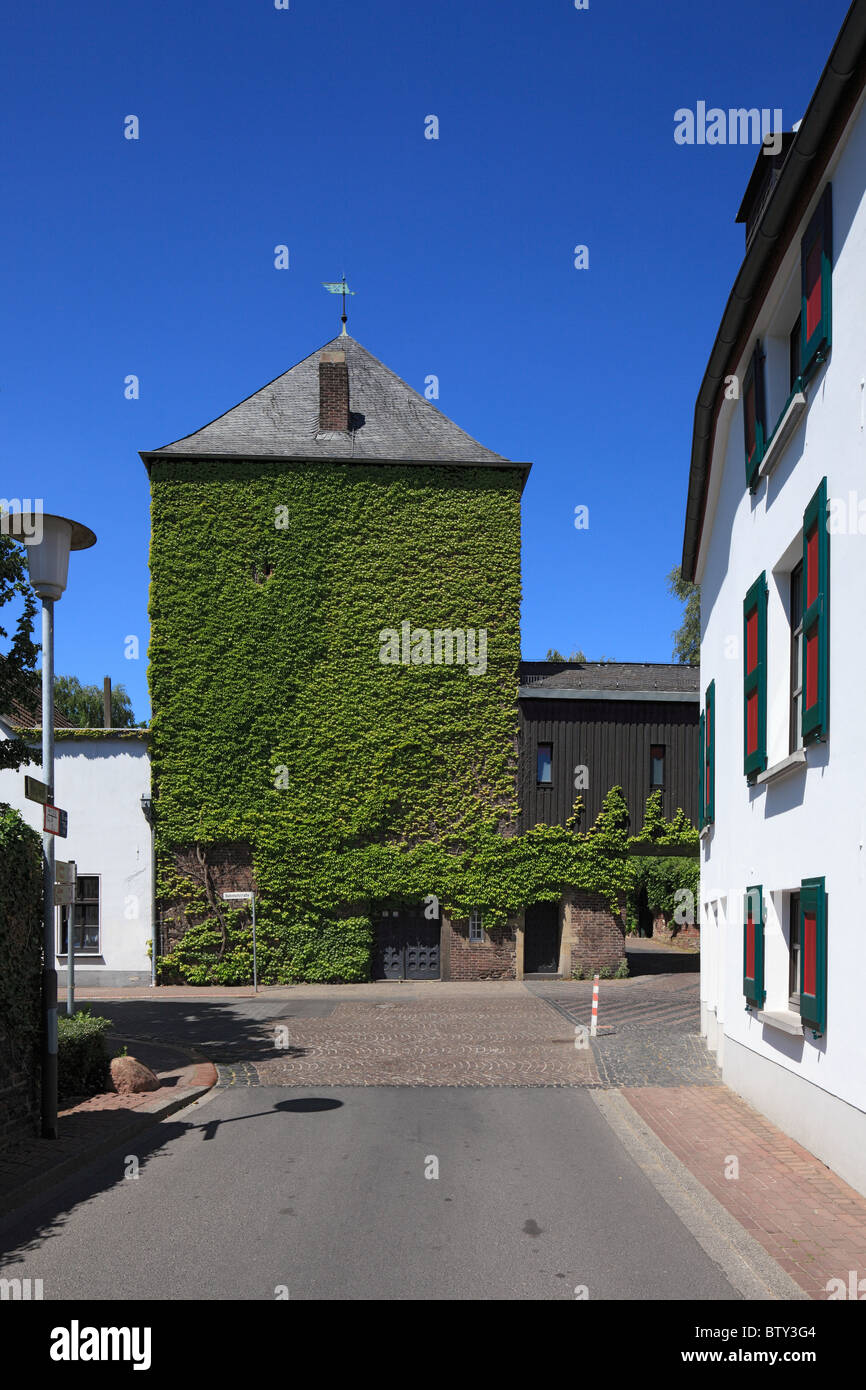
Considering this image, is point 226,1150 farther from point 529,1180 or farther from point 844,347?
point 844,347

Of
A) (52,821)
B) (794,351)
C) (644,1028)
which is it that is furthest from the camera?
(644,1028)

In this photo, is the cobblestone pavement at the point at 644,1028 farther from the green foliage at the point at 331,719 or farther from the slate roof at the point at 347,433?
the slate roof at the point at 347,433

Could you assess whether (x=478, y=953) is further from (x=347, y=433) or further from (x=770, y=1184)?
(x=770, y=1184)

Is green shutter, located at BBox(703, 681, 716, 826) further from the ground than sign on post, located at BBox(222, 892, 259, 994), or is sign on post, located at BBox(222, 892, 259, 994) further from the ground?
green shutter, located at BBox(703, 681, 716, 826)

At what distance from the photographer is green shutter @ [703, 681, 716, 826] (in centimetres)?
1491

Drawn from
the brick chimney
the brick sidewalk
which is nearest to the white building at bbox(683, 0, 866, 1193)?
the brick sidewalk

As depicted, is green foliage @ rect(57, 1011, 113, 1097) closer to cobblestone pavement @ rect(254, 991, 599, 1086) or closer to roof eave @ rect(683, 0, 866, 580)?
cobblestone pavement @ rect(254, 991, 599, 1086)

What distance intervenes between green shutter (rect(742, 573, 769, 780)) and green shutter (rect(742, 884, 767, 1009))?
131cm

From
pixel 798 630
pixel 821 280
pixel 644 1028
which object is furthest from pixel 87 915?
pixel 821 280

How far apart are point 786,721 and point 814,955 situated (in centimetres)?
268

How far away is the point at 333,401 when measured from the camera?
98.2 feet

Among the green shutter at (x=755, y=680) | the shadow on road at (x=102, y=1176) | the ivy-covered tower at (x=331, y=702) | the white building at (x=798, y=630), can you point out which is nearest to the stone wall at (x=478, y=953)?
the ivy-covered tower at (x=331, y=702)

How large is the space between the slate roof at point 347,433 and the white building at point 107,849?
295 inches
